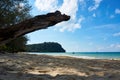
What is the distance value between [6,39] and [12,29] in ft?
1.18

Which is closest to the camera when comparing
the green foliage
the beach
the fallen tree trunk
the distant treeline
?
the beach

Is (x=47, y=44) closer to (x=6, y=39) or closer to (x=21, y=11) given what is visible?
(x=21, y=11)

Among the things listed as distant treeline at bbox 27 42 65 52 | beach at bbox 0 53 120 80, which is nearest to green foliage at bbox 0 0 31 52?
beach at bbox 0 53 120 80

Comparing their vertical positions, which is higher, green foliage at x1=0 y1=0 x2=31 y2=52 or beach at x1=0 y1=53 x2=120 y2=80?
green foliage at x1=0 y1=0 x2=31 y2=52

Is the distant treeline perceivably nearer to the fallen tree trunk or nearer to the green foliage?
the green foliage

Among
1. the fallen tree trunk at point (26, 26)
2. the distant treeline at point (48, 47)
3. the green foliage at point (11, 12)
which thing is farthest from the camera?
the distant treeline at point (48, 47)

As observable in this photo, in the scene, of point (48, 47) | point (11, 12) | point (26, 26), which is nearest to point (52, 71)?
point (26, 26)

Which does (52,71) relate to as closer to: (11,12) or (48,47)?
(11,12)

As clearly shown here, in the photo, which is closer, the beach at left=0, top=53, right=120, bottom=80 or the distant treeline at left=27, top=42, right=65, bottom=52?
the beach at left=0, top=53, right=120, bottom=80

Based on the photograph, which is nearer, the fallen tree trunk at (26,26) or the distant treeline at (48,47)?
the fallen tree trunk at (26,26)

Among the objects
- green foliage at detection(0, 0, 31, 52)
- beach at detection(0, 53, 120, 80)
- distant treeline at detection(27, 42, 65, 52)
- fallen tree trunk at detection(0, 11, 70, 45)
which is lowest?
beach at detection(0, 53, 120, 80)

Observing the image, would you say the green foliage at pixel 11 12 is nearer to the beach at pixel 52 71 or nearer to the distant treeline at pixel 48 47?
the beach at pixel 52 71

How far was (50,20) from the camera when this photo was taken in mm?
7379

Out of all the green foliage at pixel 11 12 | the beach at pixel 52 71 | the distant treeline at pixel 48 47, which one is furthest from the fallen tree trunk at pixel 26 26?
the distant treeline at pixel 48 47
